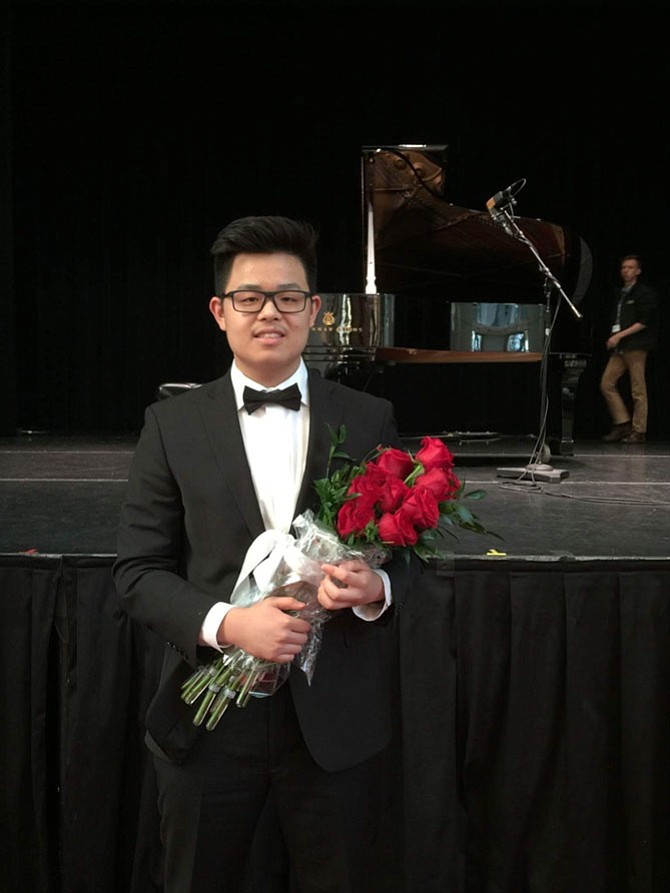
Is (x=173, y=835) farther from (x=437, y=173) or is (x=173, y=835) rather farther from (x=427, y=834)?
(x=437, y=173)

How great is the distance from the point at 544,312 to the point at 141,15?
17.9 feet

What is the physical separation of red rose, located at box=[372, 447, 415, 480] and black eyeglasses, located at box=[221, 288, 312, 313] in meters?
0.31

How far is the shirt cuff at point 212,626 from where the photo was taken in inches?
58.7

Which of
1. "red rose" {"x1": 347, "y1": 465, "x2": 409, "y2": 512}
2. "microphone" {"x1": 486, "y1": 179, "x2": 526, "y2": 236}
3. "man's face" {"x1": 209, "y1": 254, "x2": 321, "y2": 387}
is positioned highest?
"microphone" {"x1": 486, "y1": 179, "x2": 526, "y2": 236}

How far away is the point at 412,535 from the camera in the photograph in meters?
1.34

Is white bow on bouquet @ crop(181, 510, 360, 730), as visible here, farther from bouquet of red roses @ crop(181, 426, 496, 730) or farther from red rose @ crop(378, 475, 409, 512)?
red rose @ crop(378, 475, 409, 512)

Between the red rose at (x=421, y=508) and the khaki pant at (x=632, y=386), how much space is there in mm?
7298

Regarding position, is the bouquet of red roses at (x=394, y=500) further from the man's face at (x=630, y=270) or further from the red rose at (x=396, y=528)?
the man's face at (x=630, y=270)

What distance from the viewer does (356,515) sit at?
4.43 ft

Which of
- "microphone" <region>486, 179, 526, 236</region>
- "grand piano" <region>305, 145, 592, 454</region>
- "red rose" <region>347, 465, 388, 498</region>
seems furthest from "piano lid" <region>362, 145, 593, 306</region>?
"red rose" <region>347, 465, 388, 498</region>

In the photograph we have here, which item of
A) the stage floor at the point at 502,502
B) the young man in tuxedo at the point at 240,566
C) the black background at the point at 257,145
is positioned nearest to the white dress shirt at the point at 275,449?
the young man in tuxedo at the point at 240,566

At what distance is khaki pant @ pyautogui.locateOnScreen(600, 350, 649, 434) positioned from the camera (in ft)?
27.1

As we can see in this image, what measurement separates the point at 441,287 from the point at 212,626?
15.3 ft

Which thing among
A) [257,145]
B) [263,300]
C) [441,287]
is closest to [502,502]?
[441,287]
